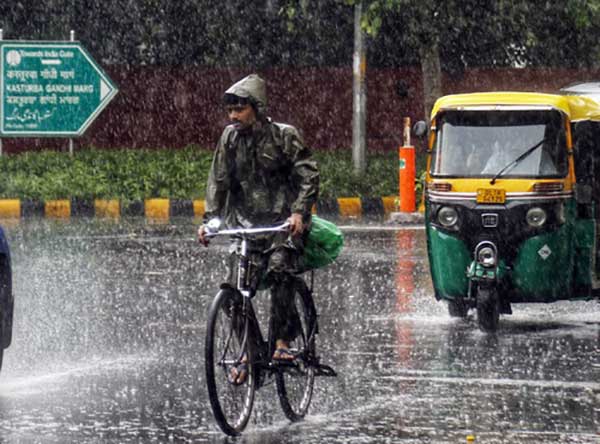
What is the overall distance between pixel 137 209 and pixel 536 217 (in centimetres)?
1130

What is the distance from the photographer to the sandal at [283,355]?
26.4 feet

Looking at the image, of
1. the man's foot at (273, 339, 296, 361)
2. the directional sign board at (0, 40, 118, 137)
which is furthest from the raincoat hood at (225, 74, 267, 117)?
the directional sign board at (0, 40, 118, 137)

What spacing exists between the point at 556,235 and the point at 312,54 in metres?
20.9

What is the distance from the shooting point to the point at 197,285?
45.5ft

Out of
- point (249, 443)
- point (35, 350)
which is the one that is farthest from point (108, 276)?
point (249, 443)

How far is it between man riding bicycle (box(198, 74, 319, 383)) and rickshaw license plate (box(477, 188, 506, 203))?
3487mm

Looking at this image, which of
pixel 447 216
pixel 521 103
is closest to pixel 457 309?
pixel 447 216

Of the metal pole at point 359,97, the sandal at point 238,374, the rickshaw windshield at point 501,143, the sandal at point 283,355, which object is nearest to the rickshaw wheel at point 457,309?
the rickshaw windshield at point 501,143

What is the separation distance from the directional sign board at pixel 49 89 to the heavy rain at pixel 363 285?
35 mm

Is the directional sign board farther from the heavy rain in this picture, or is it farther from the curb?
the curb

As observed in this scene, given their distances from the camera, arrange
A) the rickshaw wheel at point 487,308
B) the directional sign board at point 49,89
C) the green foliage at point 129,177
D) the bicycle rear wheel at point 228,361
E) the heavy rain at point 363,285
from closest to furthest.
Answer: the bicycle rear wheel at point 228,361 → the heavy rain at point 363,285 → the rickshaw wheel at point 487,308 → the green foliage at point 129,177 → the directional sign board at point 49,89

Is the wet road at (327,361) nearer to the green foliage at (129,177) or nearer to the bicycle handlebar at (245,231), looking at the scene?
the bicycle handlebar at (245,231)

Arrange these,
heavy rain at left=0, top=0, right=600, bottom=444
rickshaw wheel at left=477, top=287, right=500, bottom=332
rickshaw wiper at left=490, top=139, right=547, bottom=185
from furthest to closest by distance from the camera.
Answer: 1. rickshaw wiper at left=490, top=139, right=547, bottom=185
2. rickshaw wheel at left=477, top=287, right=500, bottom=332
3. heavy rain at left=0, top=0, right=600, bottom=444

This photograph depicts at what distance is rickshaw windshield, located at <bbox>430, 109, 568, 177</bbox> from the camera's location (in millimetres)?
11664
